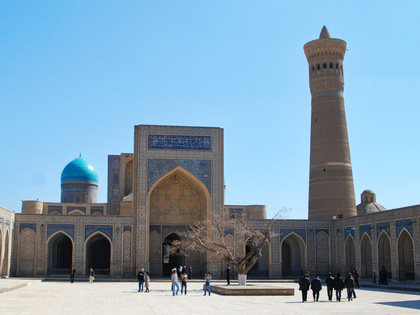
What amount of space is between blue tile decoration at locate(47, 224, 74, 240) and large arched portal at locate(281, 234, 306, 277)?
8915 millimetres

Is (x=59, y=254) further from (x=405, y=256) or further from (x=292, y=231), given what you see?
(x=405, y=256)

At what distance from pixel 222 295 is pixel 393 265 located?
302 inches

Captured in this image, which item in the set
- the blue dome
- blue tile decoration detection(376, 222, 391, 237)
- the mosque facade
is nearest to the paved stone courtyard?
blue tile decoration detection(376, 222, 391, 237)

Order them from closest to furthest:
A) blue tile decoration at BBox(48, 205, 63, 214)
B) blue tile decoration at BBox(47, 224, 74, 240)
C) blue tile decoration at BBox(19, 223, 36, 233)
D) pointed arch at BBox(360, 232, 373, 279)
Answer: pointed arch at BBox(360, 232, 373, 279), blue tile decoration at BBox(19, 223, 36, 233), blue tile decoration at BBox(47, 224, 74, 240), blue tile decoration at BBox(48, 205, 63, 214)

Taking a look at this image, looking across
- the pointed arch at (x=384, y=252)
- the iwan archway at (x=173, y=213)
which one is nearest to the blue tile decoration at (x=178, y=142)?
the iwan archway at (x=173, y=213)

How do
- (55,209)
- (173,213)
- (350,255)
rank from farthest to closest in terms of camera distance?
1. (55,209)
2. (173,213)
3. (350,255)

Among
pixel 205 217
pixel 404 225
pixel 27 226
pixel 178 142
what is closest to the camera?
pixel 404 225

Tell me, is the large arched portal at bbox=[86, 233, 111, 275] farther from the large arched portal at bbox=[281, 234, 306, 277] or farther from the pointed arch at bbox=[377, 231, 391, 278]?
the pointed arch at bbox=[377, 231, 391, 278]

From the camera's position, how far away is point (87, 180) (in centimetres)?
3562

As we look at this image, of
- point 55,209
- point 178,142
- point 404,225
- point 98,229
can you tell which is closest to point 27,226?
point 98,229

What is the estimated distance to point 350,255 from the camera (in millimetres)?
23281

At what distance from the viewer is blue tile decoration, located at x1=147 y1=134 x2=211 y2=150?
76.7 feet

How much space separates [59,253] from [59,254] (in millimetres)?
48

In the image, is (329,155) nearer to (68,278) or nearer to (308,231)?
(308,231)
